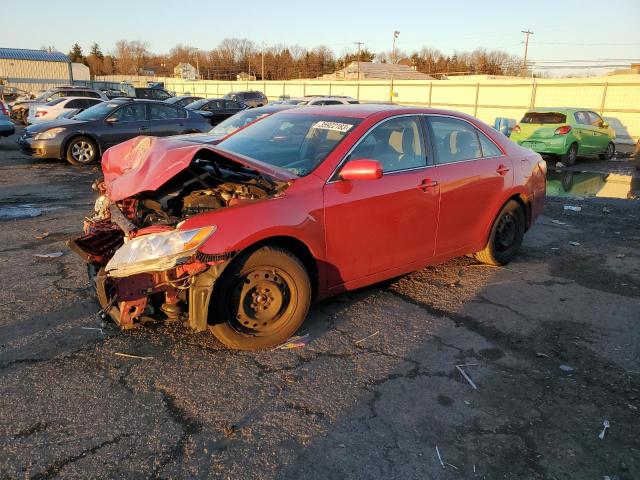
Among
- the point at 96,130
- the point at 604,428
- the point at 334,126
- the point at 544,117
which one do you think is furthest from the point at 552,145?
the point at 604,428

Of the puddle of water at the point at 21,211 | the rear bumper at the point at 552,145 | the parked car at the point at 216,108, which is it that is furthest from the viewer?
the parked car at the point at 216,108

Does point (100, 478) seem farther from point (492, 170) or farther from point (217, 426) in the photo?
point (492, 170)

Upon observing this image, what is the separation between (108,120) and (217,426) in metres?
11.4

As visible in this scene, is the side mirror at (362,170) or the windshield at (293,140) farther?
the windshield at (293,140)

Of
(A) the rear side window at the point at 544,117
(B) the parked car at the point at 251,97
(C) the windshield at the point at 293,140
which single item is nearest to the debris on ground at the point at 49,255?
(C) the windshield at the point at 293,140

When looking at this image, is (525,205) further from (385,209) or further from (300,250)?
(300,250)

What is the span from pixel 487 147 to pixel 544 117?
1119cm

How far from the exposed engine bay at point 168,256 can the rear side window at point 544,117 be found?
13.5m

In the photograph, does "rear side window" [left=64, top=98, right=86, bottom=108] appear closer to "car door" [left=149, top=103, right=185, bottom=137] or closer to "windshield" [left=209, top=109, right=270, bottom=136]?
"car door" [left=149, top=103, right=185, bottom=137]

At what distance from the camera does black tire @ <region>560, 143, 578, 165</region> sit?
14.4 metres

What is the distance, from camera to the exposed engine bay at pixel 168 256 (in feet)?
10.5

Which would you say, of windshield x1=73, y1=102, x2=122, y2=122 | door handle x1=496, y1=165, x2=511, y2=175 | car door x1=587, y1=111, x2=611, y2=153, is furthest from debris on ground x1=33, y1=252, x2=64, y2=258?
car door x1=587, y1=111, x2=611, y2=153

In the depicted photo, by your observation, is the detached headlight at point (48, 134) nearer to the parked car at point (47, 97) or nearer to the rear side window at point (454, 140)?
the rear side window at point (454, 140)

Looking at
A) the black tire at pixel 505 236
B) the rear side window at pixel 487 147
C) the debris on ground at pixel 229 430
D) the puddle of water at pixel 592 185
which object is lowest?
the debris on ground at pixel 229 430
